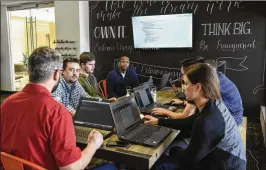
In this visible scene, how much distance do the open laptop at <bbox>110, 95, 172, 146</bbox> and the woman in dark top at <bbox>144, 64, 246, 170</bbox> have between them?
0.64 feet

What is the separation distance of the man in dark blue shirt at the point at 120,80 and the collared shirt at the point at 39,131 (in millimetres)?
2413

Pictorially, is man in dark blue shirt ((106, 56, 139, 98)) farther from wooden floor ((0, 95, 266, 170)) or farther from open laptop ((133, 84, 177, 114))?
wooden floor ((0, 95, 266, 170))

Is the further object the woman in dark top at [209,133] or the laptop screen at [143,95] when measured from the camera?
the laptop screen at [143,95]

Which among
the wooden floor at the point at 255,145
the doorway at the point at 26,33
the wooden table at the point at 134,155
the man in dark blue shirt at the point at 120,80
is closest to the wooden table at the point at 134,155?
the wooden table at the point at 134,155

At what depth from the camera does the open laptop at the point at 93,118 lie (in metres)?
1.79

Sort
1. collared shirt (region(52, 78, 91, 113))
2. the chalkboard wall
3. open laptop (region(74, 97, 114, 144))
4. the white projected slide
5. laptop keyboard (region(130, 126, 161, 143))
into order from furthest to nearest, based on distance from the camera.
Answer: the white projected slide, the chalkboard wall, collared shirt (region(52, 78, 91, 113)), open laptop (region(74, 97, 114, 144)), laptop keyboard (region(130, 126, 161, 143))

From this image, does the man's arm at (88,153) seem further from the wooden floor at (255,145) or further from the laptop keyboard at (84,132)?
the wooden floor at (255,145)

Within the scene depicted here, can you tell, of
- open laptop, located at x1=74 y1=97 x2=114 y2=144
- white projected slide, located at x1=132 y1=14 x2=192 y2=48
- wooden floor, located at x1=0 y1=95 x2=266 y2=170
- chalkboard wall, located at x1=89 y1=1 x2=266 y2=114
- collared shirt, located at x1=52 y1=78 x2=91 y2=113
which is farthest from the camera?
white projected slide, located at x1=132 y1=14 x2=192 y2=48

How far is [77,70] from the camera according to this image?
2533 millimetres

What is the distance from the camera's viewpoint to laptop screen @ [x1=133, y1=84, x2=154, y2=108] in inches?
99.1

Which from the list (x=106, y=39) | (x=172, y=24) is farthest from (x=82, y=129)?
(x=106, y=39)

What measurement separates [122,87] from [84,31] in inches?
77.2

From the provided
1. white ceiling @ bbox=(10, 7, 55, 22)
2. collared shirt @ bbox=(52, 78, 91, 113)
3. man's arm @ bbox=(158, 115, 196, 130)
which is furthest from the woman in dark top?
white ceiling @ bbox=(10, 7, 55, 22)

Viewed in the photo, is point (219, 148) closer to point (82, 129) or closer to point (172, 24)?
point (82, 129)
